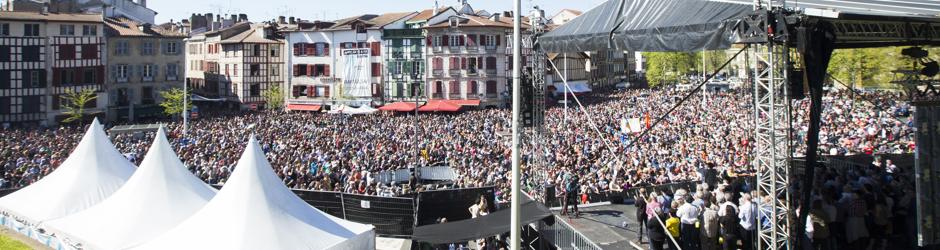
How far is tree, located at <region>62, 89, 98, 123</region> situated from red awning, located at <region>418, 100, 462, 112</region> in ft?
70.9

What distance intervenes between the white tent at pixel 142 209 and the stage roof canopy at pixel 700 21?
8922 millimetres

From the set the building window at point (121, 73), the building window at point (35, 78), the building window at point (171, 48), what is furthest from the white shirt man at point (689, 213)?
the building window at point (171, 48)

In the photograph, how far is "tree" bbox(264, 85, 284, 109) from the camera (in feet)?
200

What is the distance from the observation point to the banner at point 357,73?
5988cm

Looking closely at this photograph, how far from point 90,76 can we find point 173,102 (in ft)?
20.5

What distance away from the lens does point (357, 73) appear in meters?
60.0

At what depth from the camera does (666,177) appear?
21.2 meters

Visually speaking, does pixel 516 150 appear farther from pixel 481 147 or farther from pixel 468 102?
pixel 468 102

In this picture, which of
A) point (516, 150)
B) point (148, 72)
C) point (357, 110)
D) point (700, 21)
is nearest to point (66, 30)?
point (148, 72)

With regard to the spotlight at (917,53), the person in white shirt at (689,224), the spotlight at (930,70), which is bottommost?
the person in white shirt at (689,224)

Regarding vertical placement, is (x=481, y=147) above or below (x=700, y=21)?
below

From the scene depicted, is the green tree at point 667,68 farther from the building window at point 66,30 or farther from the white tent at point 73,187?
the white tent at point 73,187

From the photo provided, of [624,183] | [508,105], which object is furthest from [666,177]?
[508,105]

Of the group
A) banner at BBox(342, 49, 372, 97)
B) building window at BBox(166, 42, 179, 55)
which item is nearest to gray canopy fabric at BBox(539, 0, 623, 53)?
banner at BBox(342, 49, 372, 97)
